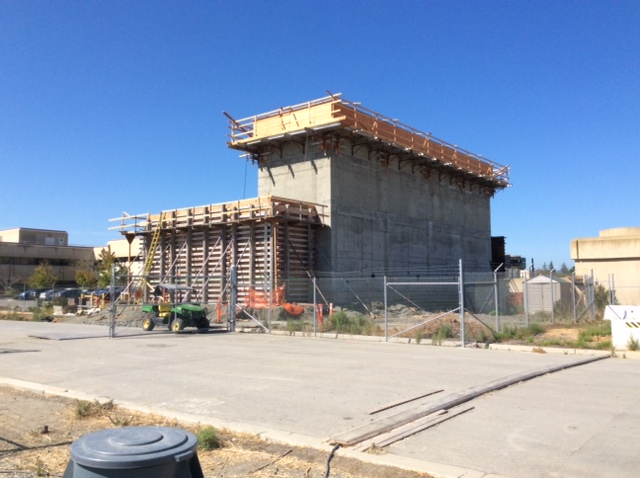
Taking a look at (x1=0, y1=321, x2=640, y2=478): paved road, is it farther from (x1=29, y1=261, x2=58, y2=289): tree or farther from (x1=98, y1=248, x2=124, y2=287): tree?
(x1=29, y1=261, x2=58, y2=289): tree

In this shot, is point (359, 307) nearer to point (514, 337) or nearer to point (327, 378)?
point (514, 337)

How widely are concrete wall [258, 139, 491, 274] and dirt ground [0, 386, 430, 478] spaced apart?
24.1 meters

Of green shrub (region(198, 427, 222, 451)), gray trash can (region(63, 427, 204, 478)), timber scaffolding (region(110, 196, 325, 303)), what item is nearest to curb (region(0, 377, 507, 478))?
green shrub (region(198, 427, 222, 451))

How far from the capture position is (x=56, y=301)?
139 ft

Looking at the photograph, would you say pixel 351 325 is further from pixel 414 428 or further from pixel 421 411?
pixel 414 428

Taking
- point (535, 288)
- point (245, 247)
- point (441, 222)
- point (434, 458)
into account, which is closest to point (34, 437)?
point (434, 458)

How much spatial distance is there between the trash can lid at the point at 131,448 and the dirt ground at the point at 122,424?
8.35ft

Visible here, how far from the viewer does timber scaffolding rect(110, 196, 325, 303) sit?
2980 centimetres

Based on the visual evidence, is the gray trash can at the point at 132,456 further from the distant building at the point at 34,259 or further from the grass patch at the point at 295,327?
the distant building at the point at 34,259

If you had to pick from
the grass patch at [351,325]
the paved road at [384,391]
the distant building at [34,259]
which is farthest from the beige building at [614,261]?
the distant building at [34,259]

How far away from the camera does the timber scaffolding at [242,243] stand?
Result: 97.8 feet

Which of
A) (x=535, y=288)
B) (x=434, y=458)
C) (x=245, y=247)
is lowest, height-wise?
(x=434, y=458)

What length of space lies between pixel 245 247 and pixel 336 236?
5.09 m

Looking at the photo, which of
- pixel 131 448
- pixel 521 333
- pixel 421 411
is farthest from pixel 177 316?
pixel 131 448
